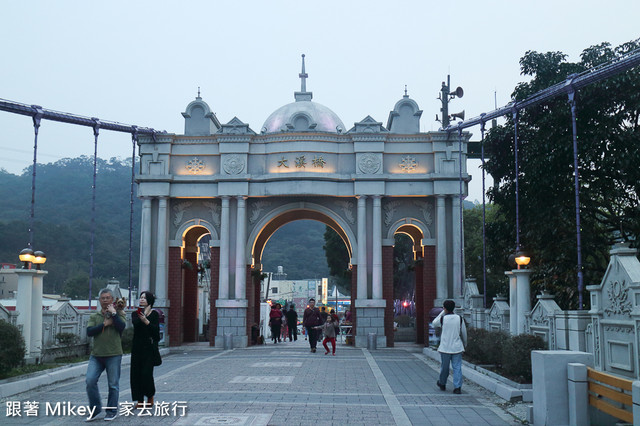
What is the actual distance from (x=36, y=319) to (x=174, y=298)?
1078 cm

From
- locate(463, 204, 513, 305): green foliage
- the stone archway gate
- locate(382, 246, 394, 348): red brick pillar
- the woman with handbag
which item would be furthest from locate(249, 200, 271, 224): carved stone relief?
the woman with handbag

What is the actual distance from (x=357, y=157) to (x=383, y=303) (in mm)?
5727

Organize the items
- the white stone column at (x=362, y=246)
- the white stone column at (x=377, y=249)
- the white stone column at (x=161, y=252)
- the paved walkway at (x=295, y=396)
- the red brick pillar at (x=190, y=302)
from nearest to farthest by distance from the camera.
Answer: the paved walkway at (x=295, y=396), the white stone column at (x=377, y=249), the white stone column at (x=362, y=246), the white stone column at (x=161, y=252), the red brick pillar at (x=190, y=302)

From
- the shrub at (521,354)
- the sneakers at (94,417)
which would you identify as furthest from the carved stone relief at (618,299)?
the sneakers at (94,417)

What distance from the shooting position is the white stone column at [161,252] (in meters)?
25.8

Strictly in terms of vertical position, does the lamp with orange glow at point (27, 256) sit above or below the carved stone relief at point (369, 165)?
below

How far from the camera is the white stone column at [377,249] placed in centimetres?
2535

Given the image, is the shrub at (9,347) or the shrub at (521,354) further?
the shrub at (9,347)

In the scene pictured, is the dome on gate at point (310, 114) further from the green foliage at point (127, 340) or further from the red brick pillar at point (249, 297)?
the green foliage at point (127, 340)

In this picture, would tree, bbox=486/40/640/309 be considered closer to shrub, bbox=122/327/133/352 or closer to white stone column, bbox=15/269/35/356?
shrub, bbox=122/327/133/352

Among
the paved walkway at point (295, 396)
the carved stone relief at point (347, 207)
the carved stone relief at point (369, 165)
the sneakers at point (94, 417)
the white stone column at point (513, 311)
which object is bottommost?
the paved walkway at point (295, 396)

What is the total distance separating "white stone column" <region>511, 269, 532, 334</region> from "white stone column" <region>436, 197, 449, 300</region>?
9.76 meters

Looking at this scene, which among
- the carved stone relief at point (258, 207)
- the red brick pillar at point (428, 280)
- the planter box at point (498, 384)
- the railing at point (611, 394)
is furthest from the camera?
the carved stone relief at point (258, 207)

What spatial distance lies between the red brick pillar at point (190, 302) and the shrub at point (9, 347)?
15891 mm
